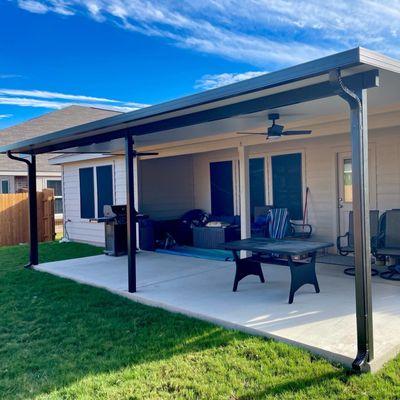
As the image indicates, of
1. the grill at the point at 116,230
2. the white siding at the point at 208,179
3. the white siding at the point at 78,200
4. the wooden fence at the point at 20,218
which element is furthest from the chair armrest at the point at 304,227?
the wooden fence at the point at 20,218

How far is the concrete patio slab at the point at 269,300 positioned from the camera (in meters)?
3.75

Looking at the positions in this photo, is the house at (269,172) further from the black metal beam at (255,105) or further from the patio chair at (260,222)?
the patio chair at (260,222)

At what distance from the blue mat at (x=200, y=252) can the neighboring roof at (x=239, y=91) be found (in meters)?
3.25

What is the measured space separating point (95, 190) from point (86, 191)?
1.56ft

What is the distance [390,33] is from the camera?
33.6ft

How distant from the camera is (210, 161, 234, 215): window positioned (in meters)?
10.1

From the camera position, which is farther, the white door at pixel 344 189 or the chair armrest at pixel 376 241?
the white door at pixel 344 189

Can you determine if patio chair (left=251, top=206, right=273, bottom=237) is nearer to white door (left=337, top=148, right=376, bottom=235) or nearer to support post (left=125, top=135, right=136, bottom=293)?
white door (left=337, top=148, right=376, bottom=235)

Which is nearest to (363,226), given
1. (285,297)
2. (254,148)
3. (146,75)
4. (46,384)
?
(285,297)

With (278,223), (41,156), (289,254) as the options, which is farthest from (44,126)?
→ (289,254)

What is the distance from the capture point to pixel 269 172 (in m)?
9.02

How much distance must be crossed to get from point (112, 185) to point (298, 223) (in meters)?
4.87

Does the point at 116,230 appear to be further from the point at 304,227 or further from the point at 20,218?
the point at 20,218

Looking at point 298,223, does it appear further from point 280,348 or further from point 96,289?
point 280,348
